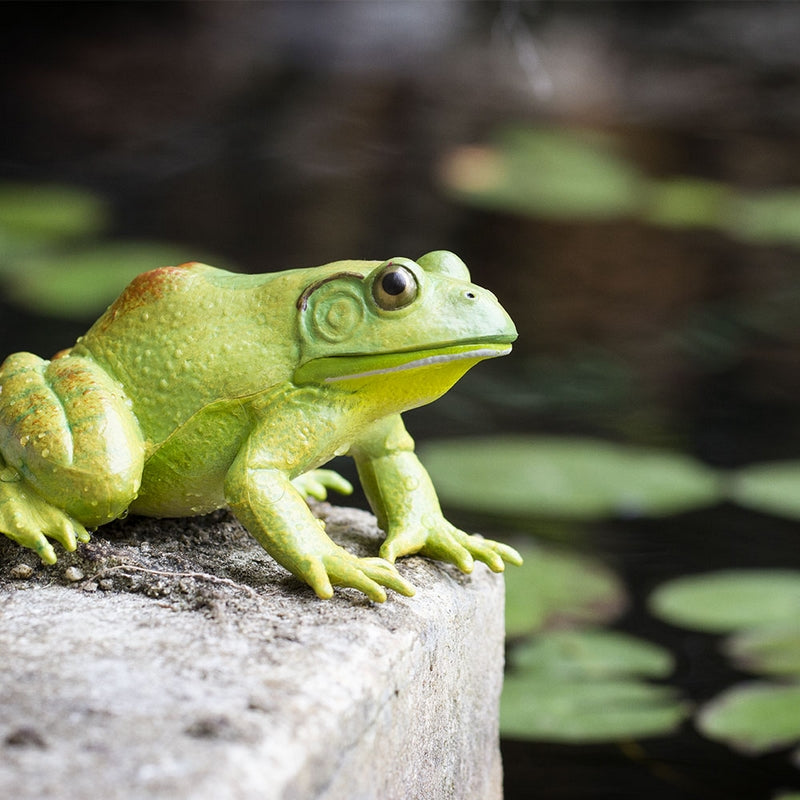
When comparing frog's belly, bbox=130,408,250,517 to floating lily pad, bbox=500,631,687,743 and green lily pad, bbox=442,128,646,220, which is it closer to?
floating lily pad, bbox=500,631,687,743

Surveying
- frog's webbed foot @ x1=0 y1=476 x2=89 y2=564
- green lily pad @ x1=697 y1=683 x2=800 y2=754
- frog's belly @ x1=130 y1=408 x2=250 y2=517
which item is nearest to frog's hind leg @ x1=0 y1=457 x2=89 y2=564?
frog's webbed foot @ x1=0 y1=476 x2=89 y2=564

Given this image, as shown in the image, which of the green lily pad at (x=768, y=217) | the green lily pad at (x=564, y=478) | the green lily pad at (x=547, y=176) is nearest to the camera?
the green lily pad at (x=564, y=478)

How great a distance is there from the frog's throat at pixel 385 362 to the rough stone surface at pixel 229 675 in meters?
0.23

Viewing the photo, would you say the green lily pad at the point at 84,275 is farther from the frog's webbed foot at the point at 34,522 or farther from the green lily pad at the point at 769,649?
the frog's webbed foot at the point at 34,522

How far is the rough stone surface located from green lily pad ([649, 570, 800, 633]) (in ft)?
2.78

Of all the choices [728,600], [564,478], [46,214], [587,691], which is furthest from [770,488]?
[46,214]

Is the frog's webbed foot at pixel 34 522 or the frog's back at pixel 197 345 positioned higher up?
the frog's back at pixel 197 345

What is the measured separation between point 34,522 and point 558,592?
131 centimetres

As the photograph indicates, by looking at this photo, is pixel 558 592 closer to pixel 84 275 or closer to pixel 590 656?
pixel 590 656

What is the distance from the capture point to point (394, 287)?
129cm

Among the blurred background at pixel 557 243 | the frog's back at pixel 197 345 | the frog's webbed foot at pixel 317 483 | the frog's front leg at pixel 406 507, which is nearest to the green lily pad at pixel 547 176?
the blurred background at pixel 557 243

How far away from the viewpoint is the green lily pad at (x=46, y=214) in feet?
14.3

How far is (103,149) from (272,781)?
190 inches

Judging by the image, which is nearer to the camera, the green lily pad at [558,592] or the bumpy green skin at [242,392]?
the bumpy green skin at [242,392]
